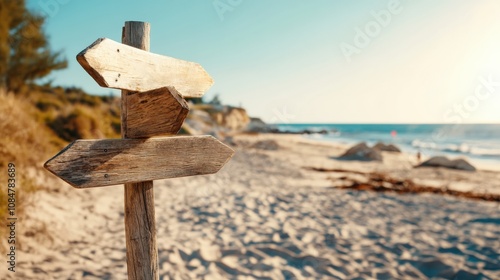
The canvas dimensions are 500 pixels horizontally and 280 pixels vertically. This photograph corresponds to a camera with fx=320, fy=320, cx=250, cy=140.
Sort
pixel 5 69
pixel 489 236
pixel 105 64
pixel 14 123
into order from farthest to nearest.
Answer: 1. pixel 5 69
2. pixel 14 123
3. pixel 489 236
4. pixel 105 64

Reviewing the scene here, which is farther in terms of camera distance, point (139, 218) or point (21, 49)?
point (21, 49)

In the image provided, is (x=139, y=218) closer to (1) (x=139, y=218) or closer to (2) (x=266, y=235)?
(1) (x=139, y=218)

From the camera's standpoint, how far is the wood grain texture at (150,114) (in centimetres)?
181

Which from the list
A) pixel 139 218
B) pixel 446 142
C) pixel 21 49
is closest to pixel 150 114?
pixel 139 218

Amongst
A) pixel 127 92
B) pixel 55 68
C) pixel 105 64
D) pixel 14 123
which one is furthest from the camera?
pixel 55 68

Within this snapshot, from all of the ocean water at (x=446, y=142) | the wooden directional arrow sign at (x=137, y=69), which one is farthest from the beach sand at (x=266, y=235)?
the ocean water at (x=446, y=142)

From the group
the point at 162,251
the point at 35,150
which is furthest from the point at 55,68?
the point at 162,251

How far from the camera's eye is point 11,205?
3777 mm

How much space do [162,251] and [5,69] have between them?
16051mm

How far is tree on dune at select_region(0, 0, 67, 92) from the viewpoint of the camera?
14898mm

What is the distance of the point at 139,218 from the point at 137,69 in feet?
3.03

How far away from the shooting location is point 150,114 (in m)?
1.86

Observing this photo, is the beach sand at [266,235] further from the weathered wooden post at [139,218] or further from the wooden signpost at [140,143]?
the wooden signpost at [140,143]

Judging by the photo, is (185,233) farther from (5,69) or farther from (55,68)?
(55,68)
